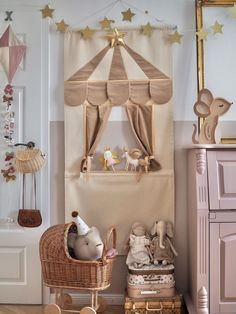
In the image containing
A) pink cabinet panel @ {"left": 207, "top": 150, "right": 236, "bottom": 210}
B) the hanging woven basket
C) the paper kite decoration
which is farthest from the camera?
the paper kite decoration

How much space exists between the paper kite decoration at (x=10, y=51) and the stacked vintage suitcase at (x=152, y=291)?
159 centimetres

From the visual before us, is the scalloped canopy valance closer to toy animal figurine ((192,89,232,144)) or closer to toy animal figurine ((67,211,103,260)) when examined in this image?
toy animal figurine ((192,89,232,144))

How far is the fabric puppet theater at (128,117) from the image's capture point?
2898 millimetres

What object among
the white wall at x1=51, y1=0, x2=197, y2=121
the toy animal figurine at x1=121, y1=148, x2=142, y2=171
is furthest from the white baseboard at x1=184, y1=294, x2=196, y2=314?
the white wall at x1=51, y1=0, x2=197, y2=121

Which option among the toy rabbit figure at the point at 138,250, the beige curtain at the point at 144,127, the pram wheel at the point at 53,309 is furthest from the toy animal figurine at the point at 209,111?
the pram wheel at the point at 53,309

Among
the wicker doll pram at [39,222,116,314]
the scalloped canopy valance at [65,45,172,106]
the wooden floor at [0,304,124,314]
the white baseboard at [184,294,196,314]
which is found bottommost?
the wooden floor at [0,304,124,314]

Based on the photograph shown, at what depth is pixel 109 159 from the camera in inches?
113

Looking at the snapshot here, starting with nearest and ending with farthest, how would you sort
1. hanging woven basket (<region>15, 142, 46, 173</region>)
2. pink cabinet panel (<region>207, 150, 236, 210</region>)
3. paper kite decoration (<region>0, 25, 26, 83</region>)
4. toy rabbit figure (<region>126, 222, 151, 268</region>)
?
pink cabinet panel (<region>207, 150, 236, 210</region>) < toy rabbit figure (<region>126, 222, 151, 268</region>) < hanging woven basket (<region>15, 142, 46, 173</region>) < paper kite decoration (<region>0, 25, 26, 83</region>)

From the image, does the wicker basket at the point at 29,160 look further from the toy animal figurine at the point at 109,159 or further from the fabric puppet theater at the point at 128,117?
the toy animal figurine at the point at 109,159

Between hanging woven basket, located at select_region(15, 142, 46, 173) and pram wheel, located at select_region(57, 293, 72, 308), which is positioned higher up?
hanging woven basket, located at select_region(15, 142, 46, 173)

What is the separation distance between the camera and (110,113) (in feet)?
9.62

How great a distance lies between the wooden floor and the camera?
280 cm

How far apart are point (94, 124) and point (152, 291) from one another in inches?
46.1

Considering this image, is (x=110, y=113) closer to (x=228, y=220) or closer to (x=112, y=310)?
(x=228, y=220)
